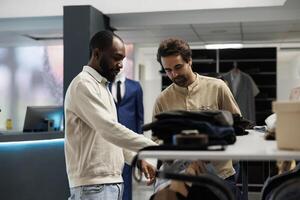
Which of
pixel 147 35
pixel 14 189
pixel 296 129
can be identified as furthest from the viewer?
pixel 147 35

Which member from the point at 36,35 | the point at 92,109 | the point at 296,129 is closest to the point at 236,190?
the point at 92,109

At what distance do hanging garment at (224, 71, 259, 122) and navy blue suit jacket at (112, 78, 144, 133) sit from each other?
2126mm

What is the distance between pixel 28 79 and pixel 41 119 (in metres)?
3.33

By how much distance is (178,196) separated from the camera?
166 centimetres

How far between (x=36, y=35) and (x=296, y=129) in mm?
→ 6216

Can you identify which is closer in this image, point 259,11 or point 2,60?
point 259,11

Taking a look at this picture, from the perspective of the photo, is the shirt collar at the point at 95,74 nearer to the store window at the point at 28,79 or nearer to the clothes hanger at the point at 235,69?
the clothes hanger at the point at 235,69

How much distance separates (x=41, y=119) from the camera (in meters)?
4.97

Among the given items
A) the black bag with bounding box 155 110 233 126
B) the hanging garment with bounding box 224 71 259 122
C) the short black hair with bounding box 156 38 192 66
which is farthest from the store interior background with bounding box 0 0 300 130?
the black bag with bounding box 155 110 233 126

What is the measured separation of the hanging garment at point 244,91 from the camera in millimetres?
6554

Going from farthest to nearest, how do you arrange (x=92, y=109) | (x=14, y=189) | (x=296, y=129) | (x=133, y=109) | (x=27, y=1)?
(x=27, y=1)
(x=133, y=109)
(x=14, y=189)
(x=92, y=109)
(x=296, y=129)

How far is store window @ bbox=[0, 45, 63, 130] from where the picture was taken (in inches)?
313

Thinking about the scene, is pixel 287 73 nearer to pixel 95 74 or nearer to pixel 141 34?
pixel 141 34

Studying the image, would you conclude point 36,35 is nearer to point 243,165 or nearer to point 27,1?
point 27,1
